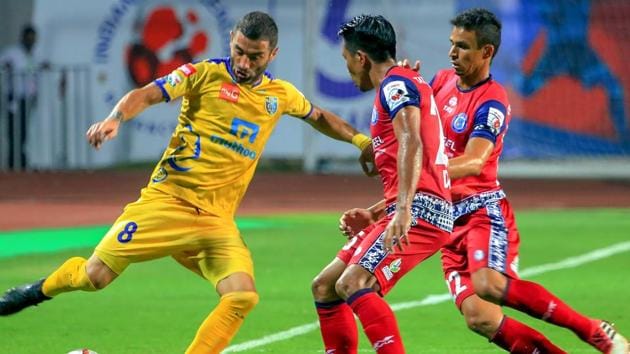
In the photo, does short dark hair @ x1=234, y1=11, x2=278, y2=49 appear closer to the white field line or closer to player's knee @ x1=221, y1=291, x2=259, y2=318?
player's knee @ x1=221, y1=291, x2=259, y2=318

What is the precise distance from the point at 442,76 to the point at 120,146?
63.5ft

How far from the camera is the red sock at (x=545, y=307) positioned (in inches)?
304

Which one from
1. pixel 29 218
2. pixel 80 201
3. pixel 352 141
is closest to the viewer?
pixel 352 141

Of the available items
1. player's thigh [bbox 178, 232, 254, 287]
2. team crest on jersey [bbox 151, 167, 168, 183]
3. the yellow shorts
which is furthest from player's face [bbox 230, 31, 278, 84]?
player's thigh [bbox 178, 232, 254, 287]

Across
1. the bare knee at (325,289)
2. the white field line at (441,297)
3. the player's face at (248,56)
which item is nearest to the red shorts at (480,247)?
the bare knee at (325,289)

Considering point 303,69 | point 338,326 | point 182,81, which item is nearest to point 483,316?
point 338,326

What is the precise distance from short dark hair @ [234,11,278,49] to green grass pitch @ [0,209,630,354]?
2.18 meters

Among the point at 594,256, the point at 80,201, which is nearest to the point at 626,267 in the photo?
the point at 594,256

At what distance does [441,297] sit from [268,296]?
148cm

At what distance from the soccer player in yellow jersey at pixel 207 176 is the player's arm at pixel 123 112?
0.59 ft

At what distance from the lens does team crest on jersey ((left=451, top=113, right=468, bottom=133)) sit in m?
8.07

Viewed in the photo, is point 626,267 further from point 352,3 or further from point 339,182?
point 352,3

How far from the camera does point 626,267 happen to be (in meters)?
13.5

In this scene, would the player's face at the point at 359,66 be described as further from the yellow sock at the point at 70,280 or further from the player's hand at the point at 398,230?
the yellow sock at the point at 70,280
